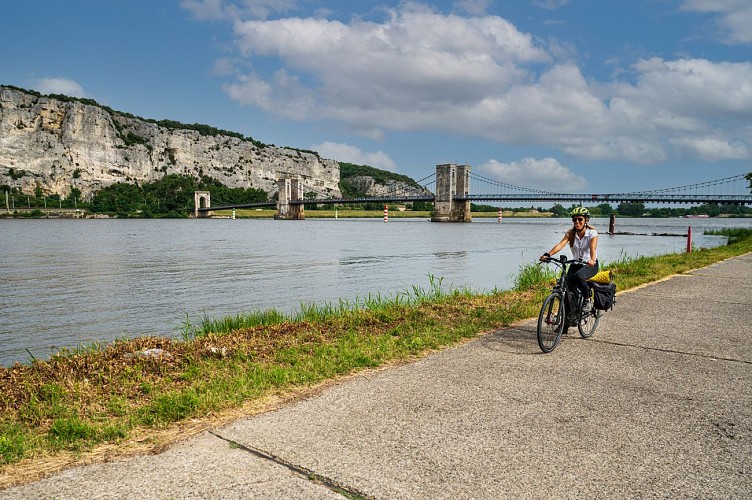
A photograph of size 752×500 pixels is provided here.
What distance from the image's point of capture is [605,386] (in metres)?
5.26

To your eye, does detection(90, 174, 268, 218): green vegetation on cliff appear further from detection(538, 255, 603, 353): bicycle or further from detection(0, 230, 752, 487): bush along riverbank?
detection(538, 255, 603, 353): bicycle

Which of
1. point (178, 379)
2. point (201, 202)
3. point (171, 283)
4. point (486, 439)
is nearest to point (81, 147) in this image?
point (201, 202)

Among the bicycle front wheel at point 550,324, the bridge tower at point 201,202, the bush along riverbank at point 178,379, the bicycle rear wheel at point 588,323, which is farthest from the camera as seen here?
the bridge tower at point 201,202

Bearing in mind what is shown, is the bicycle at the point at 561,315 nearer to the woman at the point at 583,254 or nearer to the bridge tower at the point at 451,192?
the woman at the point at 583,254

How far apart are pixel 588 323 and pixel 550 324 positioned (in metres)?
1.30

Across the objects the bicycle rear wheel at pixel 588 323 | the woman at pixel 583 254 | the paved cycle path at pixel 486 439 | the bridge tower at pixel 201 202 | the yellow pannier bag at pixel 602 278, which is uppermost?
the bridge tower at pixel 201 202

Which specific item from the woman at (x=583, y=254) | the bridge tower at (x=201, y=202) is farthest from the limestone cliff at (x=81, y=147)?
the woman at (x=583, y=254)

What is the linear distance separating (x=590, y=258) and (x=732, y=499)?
4299 millimetres

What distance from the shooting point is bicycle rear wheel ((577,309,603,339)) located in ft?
23.9

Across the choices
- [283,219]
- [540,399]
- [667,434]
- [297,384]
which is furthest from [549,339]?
[283,219]

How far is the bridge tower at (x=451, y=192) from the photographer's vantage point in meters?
109

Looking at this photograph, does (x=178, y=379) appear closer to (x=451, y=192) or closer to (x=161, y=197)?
(x=451, y=192)

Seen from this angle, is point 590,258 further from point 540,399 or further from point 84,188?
point 84,188

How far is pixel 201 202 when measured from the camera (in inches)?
5797
